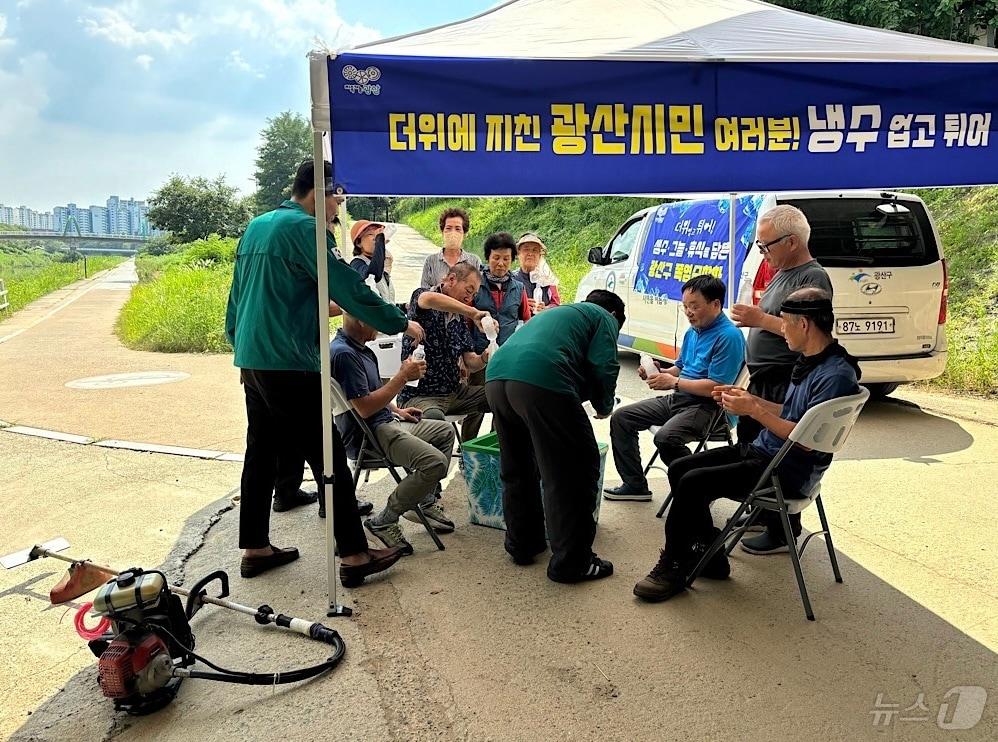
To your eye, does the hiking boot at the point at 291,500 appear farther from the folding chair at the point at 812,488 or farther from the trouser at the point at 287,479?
the folding chair at the point at 812,488

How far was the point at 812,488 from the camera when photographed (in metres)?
3.76

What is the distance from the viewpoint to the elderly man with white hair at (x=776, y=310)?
4.15 m

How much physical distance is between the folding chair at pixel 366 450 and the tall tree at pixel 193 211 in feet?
168

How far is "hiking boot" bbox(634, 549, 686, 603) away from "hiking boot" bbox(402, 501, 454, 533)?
1.27 meters

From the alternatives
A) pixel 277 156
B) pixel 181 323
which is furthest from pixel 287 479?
pixel 277 156

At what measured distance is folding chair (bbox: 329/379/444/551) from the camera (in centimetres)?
429

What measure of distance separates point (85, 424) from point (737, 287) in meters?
6.02

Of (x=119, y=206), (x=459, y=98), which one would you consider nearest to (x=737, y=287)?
(x=459, y=98)

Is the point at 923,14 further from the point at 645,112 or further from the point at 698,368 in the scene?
the point at 645,112

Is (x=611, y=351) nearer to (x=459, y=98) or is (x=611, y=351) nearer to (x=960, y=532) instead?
(x=459, y=98)

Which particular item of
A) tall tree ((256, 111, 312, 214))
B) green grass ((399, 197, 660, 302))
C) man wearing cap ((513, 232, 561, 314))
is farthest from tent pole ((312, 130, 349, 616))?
tall tree ((256, 111, 312, 214))

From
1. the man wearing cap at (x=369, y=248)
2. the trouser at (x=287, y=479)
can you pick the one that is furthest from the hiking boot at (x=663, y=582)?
the man wearing cap at (x=369, y=248)

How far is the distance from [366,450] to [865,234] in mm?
4919

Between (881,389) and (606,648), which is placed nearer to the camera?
(606,648)
